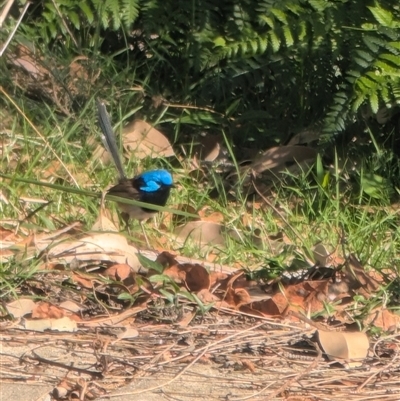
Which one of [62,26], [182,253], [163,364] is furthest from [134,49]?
[163,364]

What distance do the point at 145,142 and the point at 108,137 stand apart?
509 millimetres

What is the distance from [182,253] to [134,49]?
2.35 meters

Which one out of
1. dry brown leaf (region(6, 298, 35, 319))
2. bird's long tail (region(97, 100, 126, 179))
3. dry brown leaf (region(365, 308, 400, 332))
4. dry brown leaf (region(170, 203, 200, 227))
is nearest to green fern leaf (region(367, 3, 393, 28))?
dry brown leaf (region(170, 203, 200, 227))

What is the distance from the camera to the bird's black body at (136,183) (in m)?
5.68

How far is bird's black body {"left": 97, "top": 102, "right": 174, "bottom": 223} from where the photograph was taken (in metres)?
5.68

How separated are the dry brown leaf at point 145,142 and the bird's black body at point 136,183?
26cm

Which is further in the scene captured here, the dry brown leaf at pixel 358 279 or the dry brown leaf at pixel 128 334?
the dry brown leaf at pixel 358 279

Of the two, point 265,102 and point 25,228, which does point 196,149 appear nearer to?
point 265,102

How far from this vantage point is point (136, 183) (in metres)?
5.89

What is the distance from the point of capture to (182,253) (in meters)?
4.95

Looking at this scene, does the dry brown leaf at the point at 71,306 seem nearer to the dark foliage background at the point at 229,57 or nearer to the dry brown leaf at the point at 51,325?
the dry brown leaf at the point at 51,325

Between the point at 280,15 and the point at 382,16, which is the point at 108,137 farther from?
the point at 382,16

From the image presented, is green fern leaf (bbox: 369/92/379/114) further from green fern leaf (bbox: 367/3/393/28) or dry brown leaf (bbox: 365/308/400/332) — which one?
dry brown leaf (bbox: 365/308/400/332)

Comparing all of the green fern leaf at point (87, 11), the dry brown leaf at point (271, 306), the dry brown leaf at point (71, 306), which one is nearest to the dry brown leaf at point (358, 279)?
the dry brown leaf at point (271, 306)
